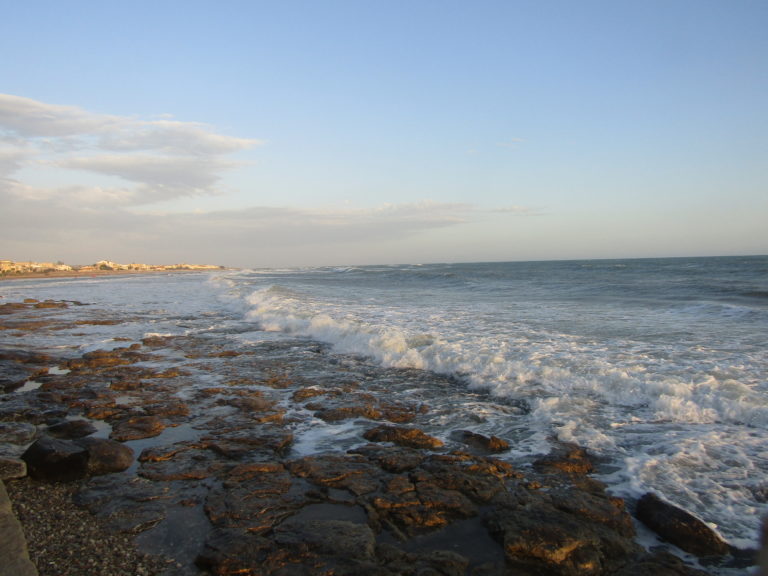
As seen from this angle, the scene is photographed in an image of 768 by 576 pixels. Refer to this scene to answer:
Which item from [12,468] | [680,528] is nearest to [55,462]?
[12,468]

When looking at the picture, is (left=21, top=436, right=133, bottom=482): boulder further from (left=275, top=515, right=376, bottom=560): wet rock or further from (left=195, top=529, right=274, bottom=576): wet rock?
(left=275, top=515, right=376, bottom=560): wet rock

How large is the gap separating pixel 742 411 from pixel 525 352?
4198 mm

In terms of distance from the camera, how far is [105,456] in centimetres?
498

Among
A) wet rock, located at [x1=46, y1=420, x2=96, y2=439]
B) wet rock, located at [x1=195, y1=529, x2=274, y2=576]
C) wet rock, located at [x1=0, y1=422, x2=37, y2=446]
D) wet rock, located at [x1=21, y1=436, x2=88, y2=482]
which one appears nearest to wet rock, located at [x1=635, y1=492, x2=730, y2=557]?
wet rock, located at [x1=195, y1=529, x2=274, y2=576]

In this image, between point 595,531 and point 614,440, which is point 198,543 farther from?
point 614,440

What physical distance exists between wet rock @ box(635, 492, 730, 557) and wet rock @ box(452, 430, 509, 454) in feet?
5.36

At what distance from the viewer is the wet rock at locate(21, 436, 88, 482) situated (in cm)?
464

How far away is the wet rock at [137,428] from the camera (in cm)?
593

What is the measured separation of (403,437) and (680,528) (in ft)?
9.63

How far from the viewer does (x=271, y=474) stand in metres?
4.77

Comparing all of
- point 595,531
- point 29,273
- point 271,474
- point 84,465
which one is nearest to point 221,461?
point 271,474

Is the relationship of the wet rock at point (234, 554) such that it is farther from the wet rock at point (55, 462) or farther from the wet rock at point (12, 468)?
the wet rock at point (12, 468)

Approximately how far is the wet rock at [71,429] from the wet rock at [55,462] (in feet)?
3.47

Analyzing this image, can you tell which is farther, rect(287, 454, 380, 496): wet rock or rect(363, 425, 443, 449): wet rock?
rect(363, 425, 443, 449): wet rock
